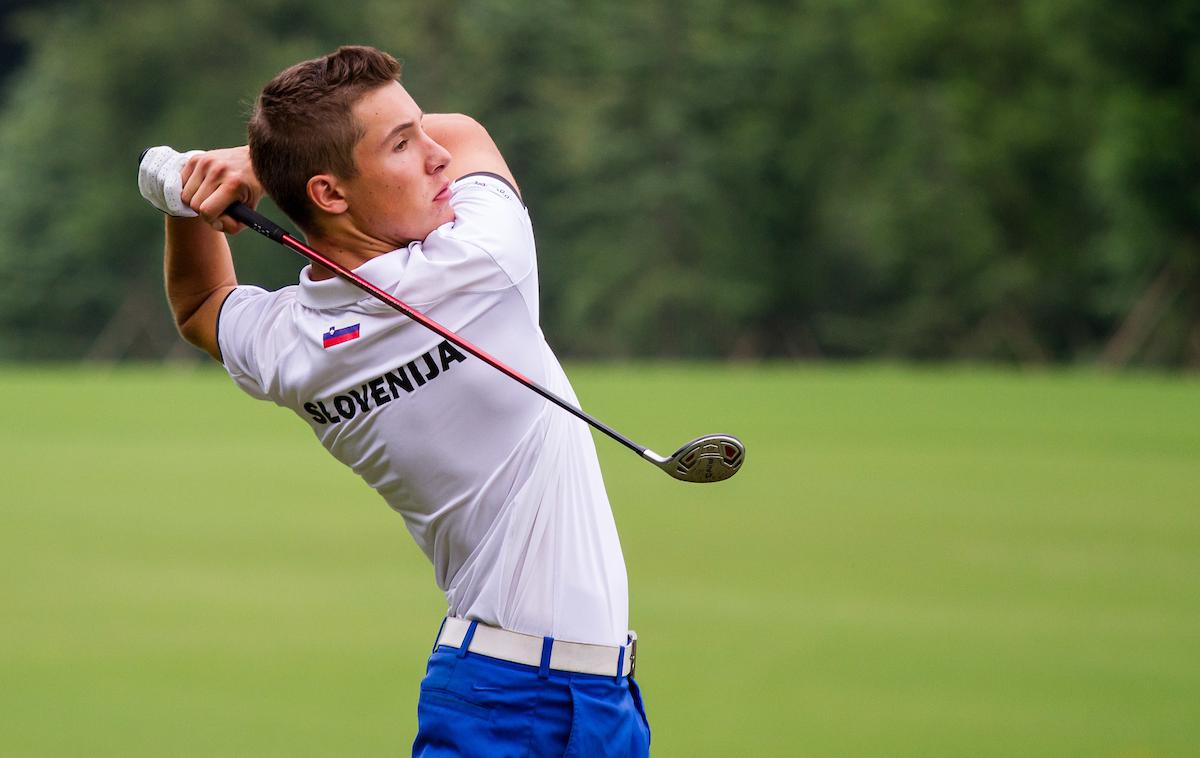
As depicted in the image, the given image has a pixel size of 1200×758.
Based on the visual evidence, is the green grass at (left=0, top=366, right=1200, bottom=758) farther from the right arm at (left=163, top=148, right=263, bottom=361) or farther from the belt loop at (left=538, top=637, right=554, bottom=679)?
the belt loop at (left=538, top=637, right=554, bottom=679)

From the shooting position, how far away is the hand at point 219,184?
3299 millimetres

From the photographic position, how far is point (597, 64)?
52.3m

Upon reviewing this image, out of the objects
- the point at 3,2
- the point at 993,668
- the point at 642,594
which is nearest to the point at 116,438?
the point at 642,594

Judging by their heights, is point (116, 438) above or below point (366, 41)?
below

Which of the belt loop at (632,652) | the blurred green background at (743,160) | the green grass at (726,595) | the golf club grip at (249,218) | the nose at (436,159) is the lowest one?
the belt loop at (632,652)

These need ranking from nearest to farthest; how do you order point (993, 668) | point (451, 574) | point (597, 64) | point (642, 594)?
point (451, 574) → point (993, 668) → point (642, 594) → point (597, 64)

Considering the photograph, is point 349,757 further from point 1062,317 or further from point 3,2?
point 3,2

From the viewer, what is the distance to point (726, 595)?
11430mm

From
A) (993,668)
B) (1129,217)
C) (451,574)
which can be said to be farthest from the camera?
(1129,217)

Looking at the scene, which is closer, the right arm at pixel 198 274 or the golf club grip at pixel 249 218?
the golf club grip at pixel 249 218

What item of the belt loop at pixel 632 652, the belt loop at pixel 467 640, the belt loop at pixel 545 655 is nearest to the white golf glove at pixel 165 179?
the belt loop at pixel 467 640

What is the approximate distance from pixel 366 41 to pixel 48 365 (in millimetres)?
14520

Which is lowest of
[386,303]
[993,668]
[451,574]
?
[451,574]

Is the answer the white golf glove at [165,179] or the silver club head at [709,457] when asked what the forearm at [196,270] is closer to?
the white golf glove at [165,179]
